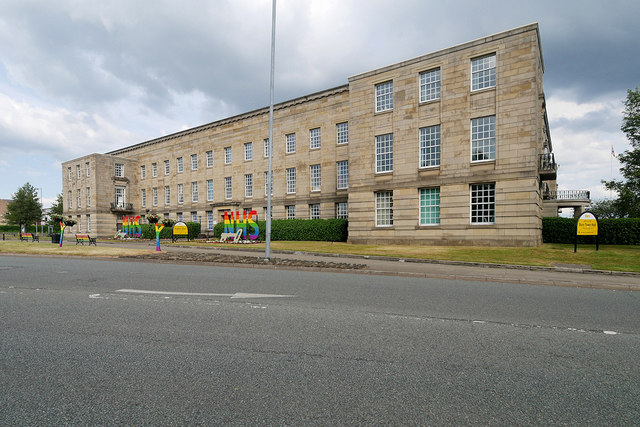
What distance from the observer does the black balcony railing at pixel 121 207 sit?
48.7m

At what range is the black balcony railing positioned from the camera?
48719 mm

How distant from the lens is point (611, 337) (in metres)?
4.64

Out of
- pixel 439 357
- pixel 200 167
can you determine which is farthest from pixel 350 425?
pixel 200 167

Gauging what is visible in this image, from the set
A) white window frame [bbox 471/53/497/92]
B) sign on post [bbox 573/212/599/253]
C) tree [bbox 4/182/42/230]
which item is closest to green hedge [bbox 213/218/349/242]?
white window frame [bbox 471/53/497/92]

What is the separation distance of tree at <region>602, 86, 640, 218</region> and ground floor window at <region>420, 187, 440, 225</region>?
2231 cm

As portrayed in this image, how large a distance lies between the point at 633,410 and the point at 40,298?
9.28m

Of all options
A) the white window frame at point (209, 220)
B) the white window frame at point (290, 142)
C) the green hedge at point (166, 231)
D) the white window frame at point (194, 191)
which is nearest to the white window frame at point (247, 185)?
the white window frame at point (290, 142)

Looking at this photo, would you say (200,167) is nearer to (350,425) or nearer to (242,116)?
(242,116)

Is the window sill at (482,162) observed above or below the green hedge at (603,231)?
above

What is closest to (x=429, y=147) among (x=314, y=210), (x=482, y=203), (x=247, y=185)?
(x=482, y=203)

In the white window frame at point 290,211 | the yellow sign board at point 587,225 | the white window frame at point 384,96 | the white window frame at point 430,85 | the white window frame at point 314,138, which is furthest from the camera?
the white window frame at point 290,211

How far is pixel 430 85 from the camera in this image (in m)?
22.4

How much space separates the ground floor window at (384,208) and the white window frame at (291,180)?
38.2 ft

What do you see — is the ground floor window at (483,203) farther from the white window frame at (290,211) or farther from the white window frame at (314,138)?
the white window frame at (290,211)
